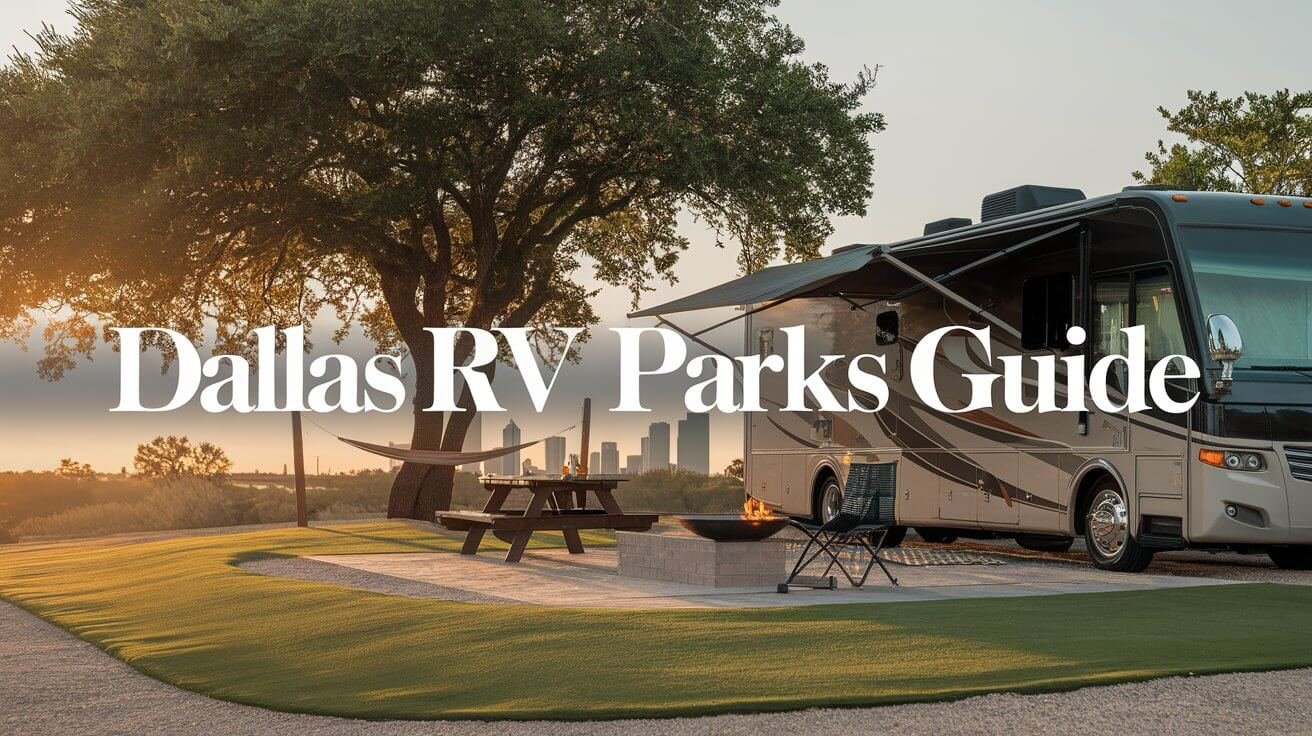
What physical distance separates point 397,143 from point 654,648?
12.1 m

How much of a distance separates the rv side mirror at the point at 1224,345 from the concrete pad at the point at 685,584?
5.12 ft

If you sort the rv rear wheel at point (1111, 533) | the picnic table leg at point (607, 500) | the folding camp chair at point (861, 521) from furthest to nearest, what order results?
the picnic table leg at point (607, 500)
the rv rear wheel at point (1111, 533)
the folding camp chair at point (861, 521)

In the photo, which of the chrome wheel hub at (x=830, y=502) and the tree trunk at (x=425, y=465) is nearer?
the chrome wheel hub at (x=830, y=502)

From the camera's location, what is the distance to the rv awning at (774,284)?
12.4m

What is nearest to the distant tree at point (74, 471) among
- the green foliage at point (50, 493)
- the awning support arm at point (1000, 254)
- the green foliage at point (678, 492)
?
the green foliage at point (50, 493)

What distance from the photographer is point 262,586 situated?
35.7ft

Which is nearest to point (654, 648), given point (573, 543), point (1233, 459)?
point (1233, 459)

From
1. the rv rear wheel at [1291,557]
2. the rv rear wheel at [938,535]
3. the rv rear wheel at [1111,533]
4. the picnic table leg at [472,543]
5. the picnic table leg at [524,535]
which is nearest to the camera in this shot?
the rv rear wheel at [1111,533]

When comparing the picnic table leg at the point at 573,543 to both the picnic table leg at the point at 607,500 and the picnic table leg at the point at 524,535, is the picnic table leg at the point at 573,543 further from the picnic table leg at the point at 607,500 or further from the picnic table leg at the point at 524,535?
the picnic table leg at the point at 524,535

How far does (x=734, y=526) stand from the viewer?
10.6m

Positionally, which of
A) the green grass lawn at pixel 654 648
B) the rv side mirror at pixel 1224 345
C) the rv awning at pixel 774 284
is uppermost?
the rv awning at pixel 774 284

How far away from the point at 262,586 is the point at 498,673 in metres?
4.63

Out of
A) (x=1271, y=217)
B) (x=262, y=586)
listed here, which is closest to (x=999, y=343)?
(x=1271, y=217)

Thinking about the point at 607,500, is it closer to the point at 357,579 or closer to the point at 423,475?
the point at 357,579
